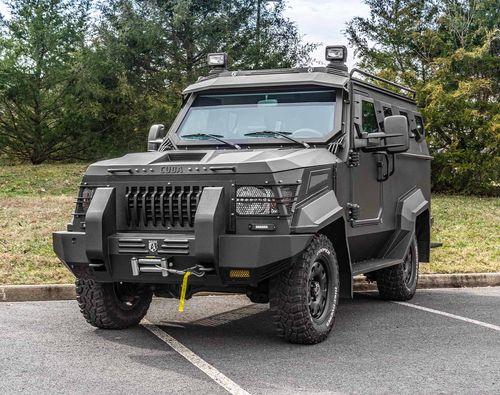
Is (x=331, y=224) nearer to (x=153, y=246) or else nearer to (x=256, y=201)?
(x=256, y=201)

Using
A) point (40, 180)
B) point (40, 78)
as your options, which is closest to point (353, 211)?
point (40, 180)

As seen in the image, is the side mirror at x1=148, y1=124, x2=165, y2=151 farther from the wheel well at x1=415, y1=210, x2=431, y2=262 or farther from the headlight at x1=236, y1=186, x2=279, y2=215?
the wheel well at x1=415, y1=210, x2=431, y2=262

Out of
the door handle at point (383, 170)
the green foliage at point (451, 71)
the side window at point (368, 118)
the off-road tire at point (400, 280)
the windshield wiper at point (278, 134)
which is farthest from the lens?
the green foliage at point (451, 71)

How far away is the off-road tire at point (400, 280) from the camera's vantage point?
9.23 meters

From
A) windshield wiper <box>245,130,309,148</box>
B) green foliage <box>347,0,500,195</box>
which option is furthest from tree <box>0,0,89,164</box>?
windshield wiper <box>245,130,309,148</box>

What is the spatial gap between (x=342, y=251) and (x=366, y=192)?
0.93 metres

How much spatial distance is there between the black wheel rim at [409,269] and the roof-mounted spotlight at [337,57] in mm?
2468

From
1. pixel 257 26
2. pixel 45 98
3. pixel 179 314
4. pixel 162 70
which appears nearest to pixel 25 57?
pixel 45 98

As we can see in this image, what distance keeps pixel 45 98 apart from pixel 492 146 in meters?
13.2

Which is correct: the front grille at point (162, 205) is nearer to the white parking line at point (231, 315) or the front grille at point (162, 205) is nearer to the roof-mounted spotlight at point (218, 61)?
the white parking line at point (231, 315)

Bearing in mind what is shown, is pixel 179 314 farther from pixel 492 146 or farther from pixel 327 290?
pixel 492 146

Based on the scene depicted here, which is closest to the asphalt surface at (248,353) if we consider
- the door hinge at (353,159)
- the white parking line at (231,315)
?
the white parking line at (231,315)

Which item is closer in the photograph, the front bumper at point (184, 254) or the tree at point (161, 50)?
the front bumper at point (184, 254)

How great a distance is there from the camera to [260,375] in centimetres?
580
